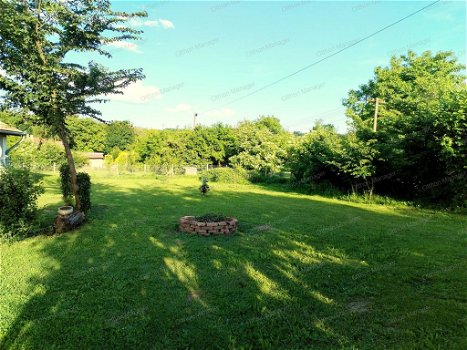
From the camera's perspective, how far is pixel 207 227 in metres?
7.22

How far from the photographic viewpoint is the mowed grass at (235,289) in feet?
10.6

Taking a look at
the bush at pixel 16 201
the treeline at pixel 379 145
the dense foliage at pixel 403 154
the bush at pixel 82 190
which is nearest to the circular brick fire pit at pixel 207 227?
the bush at pixel 16 201

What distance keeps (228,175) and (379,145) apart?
12812 mm

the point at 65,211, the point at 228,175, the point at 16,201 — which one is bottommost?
A: the point at 65,211

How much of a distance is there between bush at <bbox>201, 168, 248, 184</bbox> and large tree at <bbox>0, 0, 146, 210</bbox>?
Answer: 1578 centimetres

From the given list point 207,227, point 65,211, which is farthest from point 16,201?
point 207,227

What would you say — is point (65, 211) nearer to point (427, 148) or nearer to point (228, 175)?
point (427, 148)

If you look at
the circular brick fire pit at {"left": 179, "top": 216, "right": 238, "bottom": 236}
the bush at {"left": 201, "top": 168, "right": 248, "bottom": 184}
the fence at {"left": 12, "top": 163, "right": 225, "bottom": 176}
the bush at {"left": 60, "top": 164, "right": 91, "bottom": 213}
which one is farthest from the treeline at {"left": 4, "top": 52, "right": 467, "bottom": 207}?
the circular brick fire pit at {"left": 179, "top": 216, "right": 238, "bottom": 236}

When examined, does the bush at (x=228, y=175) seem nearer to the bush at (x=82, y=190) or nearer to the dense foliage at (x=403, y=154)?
the dense foliage at (x=403, y=154)

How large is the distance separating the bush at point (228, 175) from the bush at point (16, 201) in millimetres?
17311

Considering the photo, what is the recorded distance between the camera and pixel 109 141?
4462cm

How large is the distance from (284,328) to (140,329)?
1584mm

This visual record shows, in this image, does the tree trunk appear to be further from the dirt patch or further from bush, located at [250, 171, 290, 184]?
bush, located at [250, 171, 290, 184]

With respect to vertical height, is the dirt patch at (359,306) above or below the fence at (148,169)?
below
